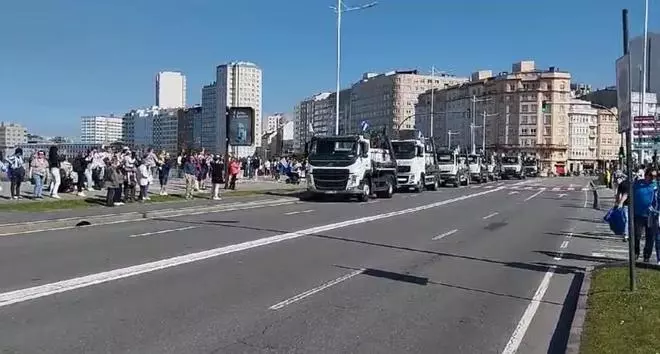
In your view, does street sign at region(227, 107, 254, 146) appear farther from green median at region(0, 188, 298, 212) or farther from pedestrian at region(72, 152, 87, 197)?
pedestrian at region(72, 152, 87, 197)

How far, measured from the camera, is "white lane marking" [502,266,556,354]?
7505 mm

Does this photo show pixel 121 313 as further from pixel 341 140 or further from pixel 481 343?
pixel 341 140

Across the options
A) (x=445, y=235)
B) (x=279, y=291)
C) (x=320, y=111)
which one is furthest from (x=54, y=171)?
(x=320, y=111)

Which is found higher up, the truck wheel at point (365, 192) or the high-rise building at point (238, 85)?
the high-rise building at point (238, 85)

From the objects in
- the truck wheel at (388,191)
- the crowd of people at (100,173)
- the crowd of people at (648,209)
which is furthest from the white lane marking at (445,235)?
the truck wheel at (388,191)

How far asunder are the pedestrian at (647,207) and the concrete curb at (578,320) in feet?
8.40

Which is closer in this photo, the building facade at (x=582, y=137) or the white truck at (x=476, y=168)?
the white truck at (x=476, y=168)

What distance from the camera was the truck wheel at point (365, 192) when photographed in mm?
33781

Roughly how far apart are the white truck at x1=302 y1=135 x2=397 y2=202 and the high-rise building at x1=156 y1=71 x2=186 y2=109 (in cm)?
13502

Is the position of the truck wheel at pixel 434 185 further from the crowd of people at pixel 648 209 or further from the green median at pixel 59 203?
the crowd of people at pixel 648 209

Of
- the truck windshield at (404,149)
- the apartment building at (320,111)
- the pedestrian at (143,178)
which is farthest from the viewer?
the apartment building at (320,111)

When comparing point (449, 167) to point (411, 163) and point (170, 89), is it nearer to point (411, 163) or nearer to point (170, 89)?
point (411, 163)

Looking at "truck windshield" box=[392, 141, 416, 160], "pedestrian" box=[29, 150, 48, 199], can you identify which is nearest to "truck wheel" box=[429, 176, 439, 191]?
"truck windshield" box=[392, 141, 416, 160]

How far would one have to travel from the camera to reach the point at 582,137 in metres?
175
